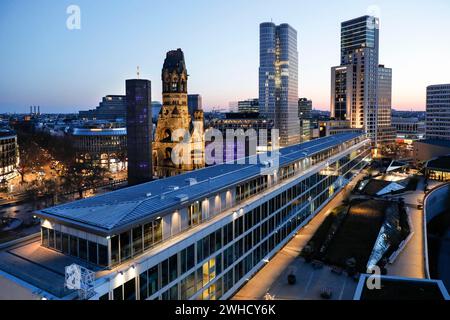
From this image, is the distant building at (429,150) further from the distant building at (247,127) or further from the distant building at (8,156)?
the distant building at (8,156)

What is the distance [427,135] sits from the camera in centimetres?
18938

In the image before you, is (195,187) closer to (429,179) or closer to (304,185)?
(304,185)

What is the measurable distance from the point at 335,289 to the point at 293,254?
31.5 feet

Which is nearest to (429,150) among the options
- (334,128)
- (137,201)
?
(334,128)

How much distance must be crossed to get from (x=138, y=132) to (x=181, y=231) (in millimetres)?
58951

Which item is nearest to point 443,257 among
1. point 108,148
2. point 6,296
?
point 6,296

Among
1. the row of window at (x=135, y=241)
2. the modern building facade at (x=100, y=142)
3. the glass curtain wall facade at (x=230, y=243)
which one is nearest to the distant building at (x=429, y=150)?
the glass curtain wall facade at (x=230, y=243)

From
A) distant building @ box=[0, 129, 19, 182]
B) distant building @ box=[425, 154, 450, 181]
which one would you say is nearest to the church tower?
distant building @ box=[0, 129, 19, 182]

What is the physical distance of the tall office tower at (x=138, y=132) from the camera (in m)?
85.4

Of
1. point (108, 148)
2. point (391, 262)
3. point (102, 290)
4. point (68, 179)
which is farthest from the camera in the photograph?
point (108, 148)

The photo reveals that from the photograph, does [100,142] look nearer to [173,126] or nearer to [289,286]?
[173,126]

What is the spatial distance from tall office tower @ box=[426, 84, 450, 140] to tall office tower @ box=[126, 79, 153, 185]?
153147mm

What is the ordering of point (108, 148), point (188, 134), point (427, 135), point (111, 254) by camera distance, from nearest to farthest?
point (111, 254) → point (188, 134) → point (108, 148) → point (427, 135)

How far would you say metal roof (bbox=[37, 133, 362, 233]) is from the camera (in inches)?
1013
